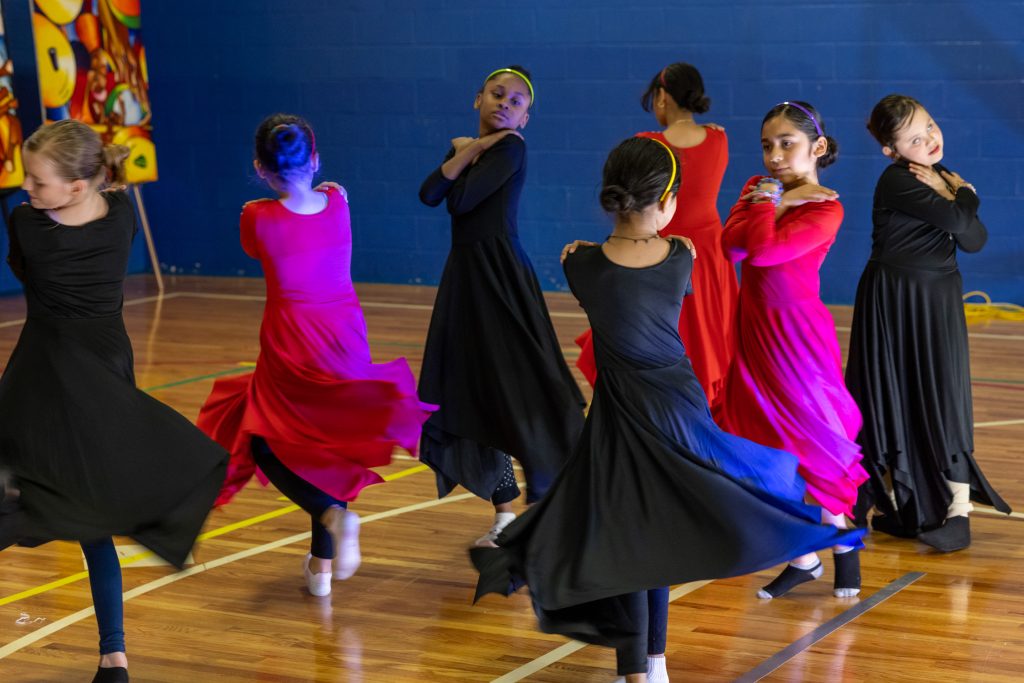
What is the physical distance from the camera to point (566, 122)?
909 centimetres

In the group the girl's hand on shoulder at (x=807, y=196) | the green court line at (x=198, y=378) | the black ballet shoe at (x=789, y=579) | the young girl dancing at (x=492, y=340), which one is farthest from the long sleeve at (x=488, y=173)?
the green court line at (x=198, y=378)

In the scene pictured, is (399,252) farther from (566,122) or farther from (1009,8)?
(1009,8)

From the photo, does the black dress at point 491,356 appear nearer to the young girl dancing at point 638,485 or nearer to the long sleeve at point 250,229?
the long sleeve at point 250,229

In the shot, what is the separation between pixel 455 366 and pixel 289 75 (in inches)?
241

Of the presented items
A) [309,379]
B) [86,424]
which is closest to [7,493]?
[86,424]

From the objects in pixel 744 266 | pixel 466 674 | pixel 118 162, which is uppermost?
pixel 118 162

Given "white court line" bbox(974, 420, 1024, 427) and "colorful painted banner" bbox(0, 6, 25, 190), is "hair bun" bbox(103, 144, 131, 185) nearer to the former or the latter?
"white court line" bbox(974, 420, 1024, 427)

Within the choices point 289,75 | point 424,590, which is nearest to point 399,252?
point 289,75

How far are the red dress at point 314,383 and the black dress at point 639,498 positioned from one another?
0.69 meters

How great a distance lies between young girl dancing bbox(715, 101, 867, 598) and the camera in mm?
3580

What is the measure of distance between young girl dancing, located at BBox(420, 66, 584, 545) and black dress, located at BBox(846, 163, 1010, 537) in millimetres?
934

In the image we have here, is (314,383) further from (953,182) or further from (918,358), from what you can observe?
(953,182)

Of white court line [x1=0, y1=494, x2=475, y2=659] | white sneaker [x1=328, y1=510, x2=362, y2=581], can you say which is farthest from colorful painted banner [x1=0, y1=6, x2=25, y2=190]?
white sneaker [x1=328, y1=510, x2=362, y2=581]

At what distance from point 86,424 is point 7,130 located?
6371 millimetres
